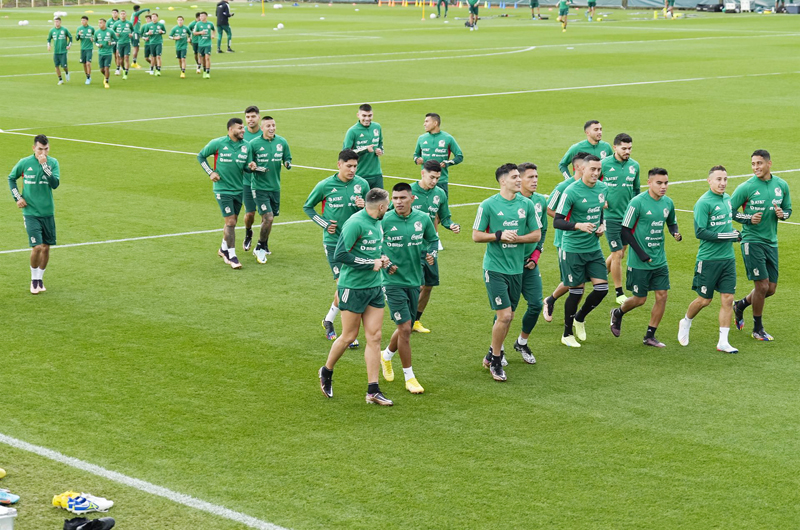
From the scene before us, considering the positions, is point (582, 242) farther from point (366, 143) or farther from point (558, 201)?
point (366, 143)

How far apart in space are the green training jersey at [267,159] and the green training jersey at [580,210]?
6193 mm

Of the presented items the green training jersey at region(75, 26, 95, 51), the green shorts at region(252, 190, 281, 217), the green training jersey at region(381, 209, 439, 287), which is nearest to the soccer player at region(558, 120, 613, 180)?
the green shorts at region(252, 190, 281, 217)

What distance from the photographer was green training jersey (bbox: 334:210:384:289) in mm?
11445

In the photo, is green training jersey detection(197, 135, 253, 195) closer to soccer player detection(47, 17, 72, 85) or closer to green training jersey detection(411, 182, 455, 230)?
green training jersey detection(411, 182, 455, 230)

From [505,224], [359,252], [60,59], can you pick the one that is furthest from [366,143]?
[60,59]

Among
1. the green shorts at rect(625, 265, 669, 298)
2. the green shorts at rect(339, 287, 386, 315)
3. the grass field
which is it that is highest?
the green shorts at rect(339, 287, 386, 315)

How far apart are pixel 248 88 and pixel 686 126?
16952mm

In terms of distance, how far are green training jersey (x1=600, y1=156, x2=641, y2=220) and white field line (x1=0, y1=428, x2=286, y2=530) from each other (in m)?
8.82

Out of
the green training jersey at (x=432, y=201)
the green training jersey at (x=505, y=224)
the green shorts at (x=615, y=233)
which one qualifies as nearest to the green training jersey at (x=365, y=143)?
the green training jersey at (x=432, y=201)

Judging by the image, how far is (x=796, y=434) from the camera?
35.2ft

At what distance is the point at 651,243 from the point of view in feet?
45.7

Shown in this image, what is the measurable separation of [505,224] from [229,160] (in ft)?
23.5

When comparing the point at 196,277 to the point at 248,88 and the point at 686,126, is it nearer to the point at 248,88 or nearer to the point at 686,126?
the point at 686,126

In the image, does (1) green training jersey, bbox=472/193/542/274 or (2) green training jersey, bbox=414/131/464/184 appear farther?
(2) green training jersey, bbox=414/131/464/184
